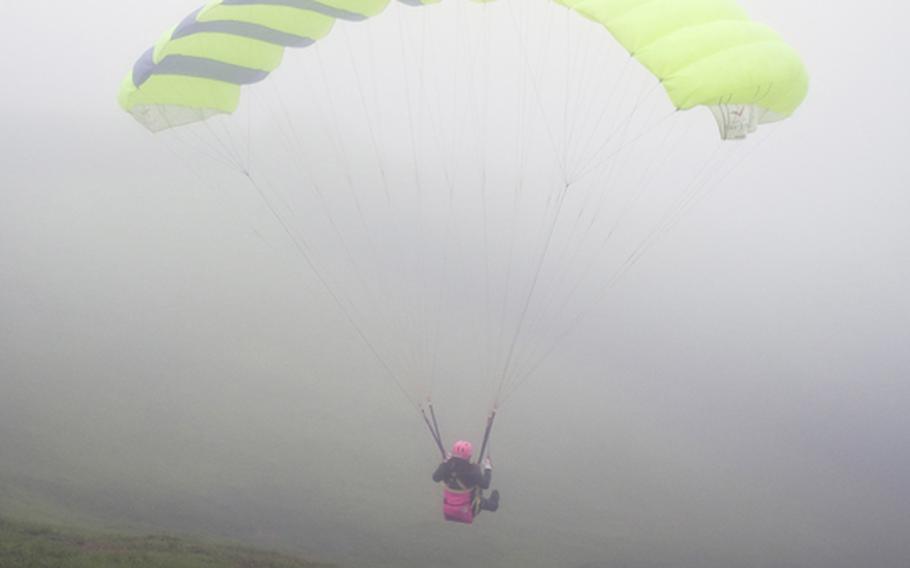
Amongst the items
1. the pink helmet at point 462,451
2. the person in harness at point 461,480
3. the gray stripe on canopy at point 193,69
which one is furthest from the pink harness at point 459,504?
the gray stripe on canopy at point 193,69

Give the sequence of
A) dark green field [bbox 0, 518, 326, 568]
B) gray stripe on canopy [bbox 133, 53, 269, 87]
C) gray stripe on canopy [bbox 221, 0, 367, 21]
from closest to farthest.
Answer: gray stripe on canopy [bbox 221, 0, 367, 21] → gray stripe on canopy [bbox 133, 53, 269, 87] → dark green field [bbox 0, 518, 326, 568]

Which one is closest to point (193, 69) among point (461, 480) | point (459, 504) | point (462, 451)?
point (462, 451)

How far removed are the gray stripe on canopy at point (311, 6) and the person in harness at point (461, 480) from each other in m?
3.96

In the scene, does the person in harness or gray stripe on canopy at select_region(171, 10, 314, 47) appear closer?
gray stripe on canopy at select_region(171, 10, 314, 47)

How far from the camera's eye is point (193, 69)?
595 centimetres

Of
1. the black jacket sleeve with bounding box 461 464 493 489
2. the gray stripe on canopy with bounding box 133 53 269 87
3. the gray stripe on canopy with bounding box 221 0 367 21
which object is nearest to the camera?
the gray stripe on canopy with bounding box 221 0 367 21

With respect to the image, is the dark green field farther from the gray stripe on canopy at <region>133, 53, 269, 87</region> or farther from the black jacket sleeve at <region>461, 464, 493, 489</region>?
the gray stripe on canopy at <region>133, 53, 269, 87</region>

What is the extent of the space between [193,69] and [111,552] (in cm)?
583

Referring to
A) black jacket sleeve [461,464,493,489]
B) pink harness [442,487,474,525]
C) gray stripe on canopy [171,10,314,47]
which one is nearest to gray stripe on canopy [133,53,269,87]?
gray stripe on canopy [171,10,314,47]

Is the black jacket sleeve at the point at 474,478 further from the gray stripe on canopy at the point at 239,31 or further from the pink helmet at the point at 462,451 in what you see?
the gray stripe on canopy at the point at 239,31

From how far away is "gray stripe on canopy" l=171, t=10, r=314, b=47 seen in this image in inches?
214

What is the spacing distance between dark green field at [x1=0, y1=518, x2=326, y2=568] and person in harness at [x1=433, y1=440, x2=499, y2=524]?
4023 mm

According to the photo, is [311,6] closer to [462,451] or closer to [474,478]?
[462,451]

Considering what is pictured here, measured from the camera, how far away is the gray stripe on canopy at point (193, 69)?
5719mm
